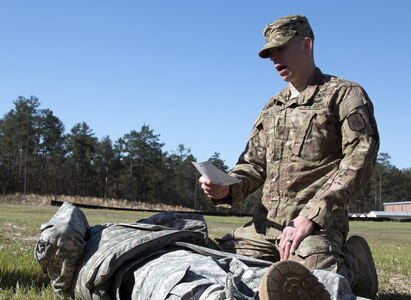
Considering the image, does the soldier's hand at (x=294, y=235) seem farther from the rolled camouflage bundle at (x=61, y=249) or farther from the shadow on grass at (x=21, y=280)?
the shadow on grass at (x=21, y=280)

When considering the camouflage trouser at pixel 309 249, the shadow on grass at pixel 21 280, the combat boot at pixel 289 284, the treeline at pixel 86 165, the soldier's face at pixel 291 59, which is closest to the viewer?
the combat boot at pixel 289 284

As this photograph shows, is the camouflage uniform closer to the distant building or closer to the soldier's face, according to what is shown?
the soldier's face

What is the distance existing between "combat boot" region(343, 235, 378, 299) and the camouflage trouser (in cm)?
9

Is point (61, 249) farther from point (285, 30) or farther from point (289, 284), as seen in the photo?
point (285, 30)

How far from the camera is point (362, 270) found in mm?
3910

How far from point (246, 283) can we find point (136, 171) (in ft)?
302

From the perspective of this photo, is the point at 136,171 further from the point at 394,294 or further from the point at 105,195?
the point at 394,294

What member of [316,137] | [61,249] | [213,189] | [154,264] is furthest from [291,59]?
[61,249]

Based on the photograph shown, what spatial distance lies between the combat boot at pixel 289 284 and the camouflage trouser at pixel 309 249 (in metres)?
1.04

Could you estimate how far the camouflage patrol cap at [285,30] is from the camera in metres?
3.92

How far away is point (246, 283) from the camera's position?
2.79 m

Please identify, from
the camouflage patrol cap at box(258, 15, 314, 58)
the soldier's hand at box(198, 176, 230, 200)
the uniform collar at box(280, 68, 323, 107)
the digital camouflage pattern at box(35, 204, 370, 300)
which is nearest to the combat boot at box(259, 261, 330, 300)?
the digital camouflage pattern at box(35, 204, 370, 300)

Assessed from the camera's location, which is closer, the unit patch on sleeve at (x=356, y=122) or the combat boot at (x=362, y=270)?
the unit patch on sleeve at (x=356, y=122)

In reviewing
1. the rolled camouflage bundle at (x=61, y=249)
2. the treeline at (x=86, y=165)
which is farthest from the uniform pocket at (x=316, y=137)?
the treeline at (x=86, y=165)
